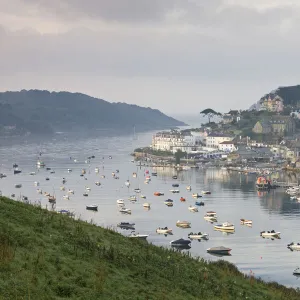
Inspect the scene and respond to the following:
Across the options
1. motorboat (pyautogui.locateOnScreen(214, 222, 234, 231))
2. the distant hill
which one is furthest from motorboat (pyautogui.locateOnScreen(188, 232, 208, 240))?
the distant hill

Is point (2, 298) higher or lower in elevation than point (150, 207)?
higher

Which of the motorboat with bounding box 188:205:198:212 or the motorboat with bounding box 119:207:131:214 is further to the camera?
the motorboat with bounding box 188:205:198:212

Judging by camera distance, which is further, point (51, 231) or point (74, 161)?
point (74, 161)

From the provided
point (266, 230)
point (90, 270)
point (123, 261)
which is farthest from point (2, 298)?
point (266, 230)

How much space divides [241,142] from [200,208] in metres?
58.8

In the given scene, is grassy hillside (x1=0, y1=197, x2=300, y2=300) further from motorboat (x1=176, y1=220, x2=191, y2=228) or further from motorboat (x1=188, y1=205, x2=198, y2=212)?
motorboat (x1=188, y1=205, x2=198, y2=212)

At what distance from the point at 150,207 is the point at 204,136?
228ft

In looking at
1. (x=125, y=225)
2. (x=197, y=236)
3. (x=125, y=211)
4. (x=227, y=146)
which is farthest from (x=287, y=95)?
(x=197, y=236)

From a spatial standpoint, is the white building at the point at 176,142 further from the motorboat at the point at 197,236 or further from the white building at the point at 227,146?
the motorboat at the point at 197,236

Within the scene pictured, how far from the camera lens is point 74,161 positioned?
92.8 meters

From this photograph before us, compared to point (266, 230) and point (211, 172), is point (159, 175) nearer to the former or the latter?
point (211, 172)

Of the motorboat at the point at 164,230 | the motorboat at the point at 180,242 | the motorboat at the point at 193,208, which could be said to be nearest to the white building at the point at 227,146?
the motorboat at the point at 193,208

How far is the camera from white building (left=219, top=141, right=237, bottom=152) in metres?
103

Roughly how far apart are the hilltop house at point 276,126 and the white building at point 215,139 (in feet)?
24.6
